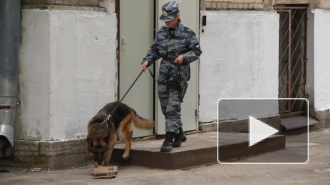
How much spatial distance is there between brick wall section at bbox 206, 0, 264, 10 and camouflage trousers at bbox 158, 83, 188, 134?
3.02 m

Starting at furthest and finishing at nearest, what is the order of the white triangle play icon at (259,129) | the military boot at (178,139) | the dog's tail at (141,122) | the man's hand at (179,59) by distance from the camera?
the white triangle play icon at (259,129) < the military boot at (178,139) < the dog's tail at (141,122) < the man's hand at (179,59)

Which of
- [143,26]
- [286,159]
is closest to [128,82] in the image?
[143,26]

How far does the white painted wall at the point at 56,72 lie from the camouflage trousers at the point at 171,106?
3.32 ft

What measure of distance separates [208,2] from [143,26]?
182 centimetres

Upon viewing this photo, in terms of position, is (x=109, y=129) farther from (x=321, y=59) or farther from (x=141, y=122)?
(x=321, y=59)

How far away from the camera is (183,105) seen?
12.4 metres

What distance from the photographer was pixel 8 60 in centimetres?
1015

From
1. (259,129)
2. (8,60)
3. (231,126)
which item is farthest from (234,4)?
(8,60)

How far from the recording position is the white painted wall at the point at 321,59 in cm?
1527

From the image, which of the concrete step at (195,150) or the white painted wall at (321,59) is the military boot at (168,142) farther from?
the white painted wall at (321,59)

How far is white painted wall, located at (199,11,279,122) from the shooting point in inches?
508
